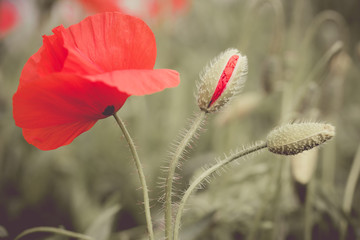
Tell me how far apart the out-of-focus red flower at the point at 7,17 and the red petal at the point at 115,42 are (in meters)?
1.06

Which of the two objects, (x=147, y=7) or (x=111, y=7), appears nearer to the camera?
(x=111, y=7)

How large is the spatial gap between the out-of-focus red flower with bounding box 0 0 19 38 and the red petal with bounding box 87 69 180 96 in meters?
1.14

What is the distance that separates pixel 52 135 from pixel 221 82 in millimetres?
187

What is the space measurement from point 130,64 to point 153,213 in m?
0.70

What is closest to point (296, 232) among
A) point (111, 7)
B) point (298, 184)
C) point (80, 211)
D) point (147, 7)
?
point (298, 184)

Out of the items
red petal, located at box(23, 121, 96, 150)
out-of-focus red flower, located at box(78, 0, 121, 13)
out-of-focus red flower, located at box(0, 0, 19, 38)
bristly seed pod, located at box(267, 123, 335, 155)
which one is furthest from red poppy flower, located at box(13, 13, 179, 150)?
out-of-focus red flower, located at box(0, 0, 19, 38)

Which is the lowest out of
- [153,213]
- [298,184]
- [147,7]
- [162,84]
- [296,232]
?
[153,213]

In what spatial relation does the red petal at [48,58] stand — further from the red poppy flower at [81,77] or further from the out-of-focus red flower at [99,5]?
the out-of-focus red flower at [99,5]

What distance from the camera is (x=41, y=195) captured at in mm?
998

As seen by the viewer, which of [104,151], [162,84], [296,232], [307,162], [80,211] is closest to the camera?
[162,84]

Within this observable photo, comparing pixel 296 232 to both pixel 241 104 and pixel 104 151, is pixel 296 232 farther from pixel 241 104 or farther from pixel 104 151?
pixel 104 151

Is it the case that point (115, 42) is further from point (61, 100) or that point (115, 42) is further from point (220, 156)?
point (220, 156)

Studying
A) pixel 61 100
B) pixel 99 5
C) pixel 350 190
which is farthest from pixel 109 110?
pixel 99 5

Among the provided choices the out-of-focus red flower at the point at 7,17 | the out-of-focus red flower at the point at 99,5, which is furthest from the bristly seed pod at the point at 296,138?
the out-of-focus red flower at the point at 7,17
